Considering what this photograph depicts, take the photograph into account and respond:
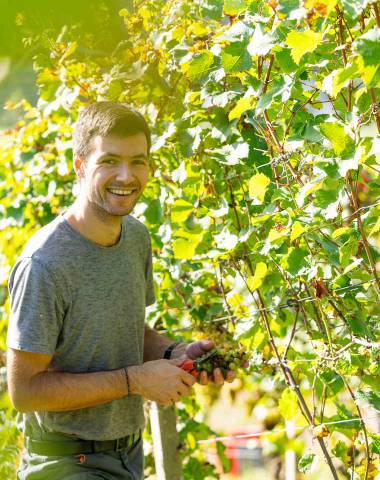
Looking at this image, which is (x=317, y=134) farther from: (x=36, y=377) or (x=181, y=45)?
(x=36, y=377)

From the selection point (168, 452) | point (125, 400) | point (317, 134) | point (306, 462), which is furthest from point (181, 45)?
point (168, 452)

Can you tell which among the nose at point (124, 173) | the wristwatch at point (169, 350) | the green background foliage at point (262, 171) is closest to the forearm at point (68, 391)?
the green background foliage at point (262, 171)

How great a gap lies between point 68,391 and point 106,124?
777 millimetres

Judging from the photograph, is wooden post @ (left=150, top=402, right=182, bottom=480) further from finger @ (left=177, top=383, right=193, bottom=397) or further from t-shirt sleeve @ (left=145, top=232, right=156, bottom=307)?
finger @ (left=177, top=383, right=193, bottom=397)

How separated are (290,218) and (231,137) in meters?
0.57

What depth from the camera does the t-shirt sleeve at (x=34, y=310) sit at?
6.79 ft

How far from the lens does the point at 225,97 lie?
2.17 metres

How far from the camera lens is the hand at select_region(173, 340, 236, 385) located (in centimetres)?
221

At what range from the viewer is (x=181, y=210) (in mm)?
2619

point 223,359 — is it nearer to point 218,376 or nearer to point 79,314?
point 218,376

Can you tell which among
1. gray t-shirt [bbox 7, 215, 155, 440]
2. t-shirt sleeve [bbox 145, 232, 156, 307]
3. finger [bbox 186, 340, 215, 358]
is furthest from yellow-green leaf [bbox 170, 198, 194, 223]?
finger [bbox 186, 340, 215, 358]

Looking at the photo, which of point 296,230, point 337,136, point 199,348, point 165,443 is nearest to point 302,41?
point 337,136

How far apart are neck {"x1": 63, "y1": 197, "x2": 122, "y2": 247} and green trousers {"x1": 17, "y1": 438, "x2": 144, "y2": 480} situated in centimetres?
63

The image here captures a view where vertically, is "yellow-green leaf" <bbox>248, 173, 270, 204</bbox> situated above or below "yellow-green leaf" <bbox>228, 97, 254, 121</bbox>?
below
